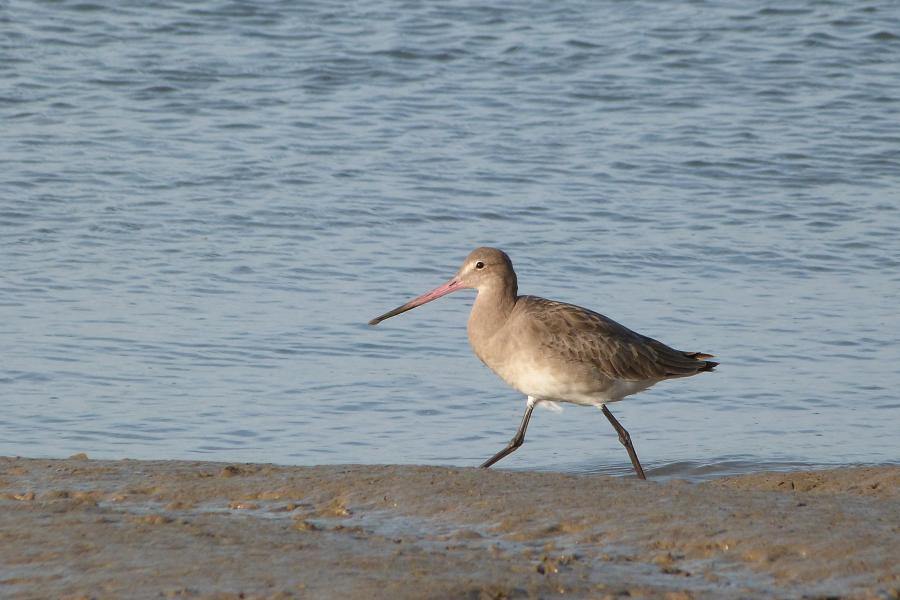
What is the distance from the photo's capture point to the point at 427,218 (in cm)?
1171

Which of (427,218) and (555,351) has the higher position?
(555,351)

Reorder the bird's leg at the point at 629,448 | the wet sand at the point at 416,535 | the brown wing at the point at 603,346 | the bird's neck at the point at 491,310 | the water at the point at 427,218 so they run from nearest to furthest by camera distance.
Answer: the wet sand at the point at 416,535, the bird's leg at the point at 629,448, the brown wing at the point at 603,346, the bird's neck at the point at 491,310, the water at the point at 427,218

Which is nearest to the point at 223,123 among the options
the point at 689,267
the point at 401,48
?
the point at 401,48

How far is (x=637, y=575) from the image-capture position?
4.81 meters


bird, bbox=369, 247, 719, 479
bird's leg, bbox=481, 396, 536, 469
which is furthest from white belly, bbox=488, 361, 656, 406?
bird's leg, bbox=481, 396, 536, 469

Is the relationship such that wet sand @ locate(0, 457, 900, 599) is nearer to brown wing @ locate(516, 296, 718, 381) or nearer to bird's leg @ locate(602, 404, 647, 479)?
bird's leg @ locate(602, 404, 647, 479)

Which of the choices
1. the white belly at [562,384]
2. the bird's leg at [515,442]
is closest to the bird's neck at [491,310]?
the white belly at [562,384]

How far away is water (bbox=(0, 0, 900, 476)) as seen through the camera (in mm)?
8086

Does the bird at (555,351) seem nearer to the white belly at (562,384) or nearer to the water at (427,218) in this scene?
the white belly at (562,384)

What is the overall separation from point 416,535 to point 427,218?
6595mm

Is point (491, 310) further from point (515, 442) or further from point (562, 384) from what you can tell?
point (515, 442)

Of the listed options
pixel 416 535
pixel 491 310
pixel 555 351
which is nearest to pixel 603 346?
pixel 555 351

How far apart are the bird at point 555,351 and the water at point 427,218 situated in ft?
1.54

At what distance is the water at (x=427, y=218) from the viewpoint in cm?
809
